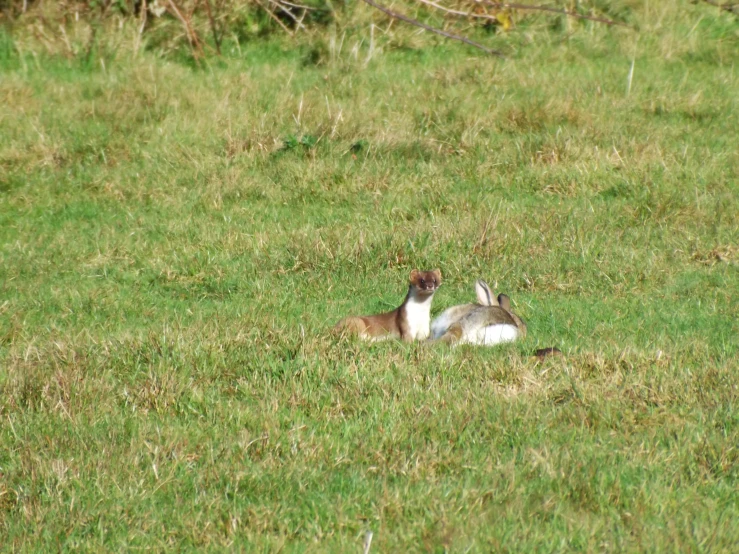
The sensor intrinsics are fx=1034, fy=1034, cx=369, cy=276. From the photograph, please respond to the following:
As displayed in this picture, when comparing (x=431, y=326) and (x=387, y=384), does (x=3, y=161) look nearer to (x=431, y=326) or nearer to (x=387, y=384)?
(x=431, y=326)

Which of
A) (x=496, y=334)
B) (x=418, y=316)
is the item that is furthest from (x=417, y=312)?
(x=496, y=334)

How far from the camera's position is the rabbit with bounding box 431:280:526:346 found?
20.4 feet

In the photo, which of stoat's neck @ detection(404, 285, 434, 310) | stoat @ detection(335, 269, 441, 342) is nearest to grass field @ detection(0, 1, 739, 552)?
stoat @ detection(335, 269, 441, 342)

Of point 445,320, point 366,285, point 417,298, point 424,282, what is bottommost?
point 366,285

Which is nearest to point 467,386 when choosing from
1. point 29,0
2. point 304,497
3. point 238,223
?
point 304,497

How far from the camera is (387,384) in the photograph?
5281mm

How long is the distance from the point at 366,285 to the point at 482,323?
5.14ft

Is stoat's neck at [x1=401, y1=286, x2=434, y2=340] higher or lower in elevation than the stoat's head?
lower

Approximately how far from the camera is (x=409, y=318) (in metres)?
6.74

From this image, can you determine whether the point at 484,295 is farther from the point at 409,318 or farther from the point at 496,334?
the point at 496,334

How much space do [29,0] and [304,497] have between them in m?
9.57

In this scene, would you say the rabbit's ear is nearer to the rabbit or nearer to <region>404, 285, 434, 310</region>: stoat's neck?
the rabbit

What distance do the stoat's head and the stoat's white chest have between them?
0.07 m

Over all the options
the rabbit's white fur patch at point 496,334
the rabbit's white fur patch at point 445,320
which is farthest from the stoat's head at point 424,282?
the rabbit's white fur patch at point 496,334
